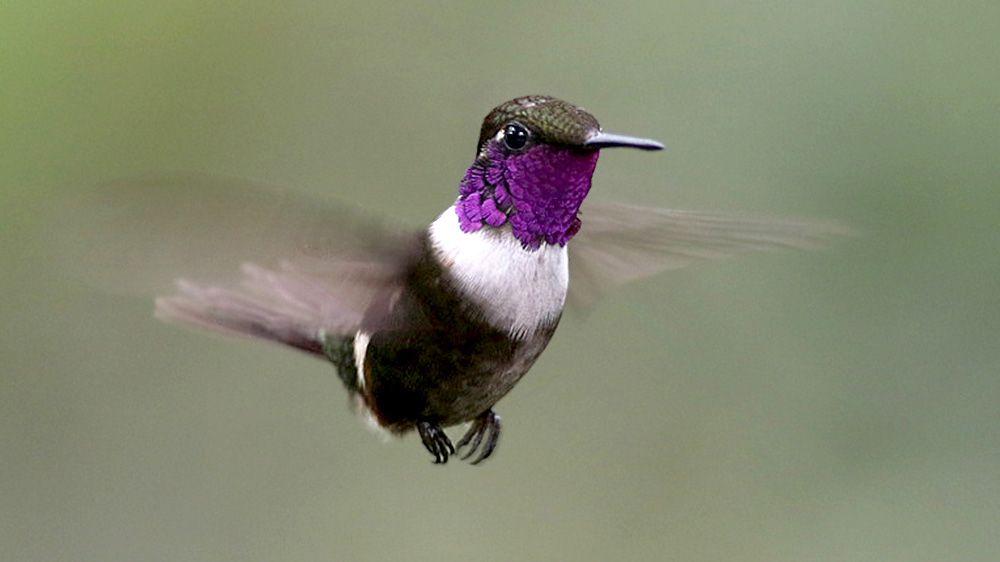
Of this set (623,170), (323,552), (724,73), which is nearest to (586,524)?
(323,552)

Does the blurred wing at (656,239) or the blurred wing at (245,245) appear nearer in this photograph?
the blurred wing at (245,245)

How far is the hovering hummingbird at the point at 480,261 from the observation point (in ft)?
4.89

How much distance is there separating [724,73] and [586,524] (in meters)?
1.16

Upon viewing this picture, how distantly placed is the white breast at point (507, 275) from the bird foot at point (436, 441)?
0.87 feet

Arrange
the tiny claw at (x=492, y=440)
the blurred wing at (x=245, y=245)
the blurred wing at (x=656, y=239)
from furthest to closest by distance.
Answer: the tiny claw at (x=492, y=440), the blurred wing at (x=656, y=239), the blurred wing at (x=245, y=245)

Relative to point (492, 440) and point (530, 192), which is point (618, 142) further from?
point (492, 440)

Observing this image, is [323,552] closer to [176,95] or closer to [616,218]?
[176,95]

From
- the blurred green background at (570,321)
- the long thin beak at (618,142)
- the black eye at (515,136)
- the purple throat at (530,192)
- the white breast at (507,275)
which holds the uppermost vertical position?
the long thin beak at (618,142)

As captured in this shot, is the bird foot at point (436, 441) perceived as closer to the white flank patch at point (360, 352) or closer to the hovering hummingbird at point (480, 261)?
the hovering hummingbird at point (480, 261)

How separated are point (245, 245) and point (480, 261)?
0.32m

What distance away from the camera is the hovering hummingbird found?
1.49 meters

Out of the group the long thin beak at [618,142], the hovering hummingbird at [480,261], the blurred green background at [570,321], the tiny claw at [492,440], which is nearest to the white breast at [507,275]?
the hovering hummingbird at [480,261]

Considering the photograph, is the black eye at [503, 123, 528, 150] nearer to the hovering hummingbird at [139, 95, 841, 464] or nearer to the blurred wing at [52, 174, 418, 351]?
the hovering hummingbird at [139, 95, 841, 464]

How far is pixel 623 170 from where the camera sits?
3.33 metres
